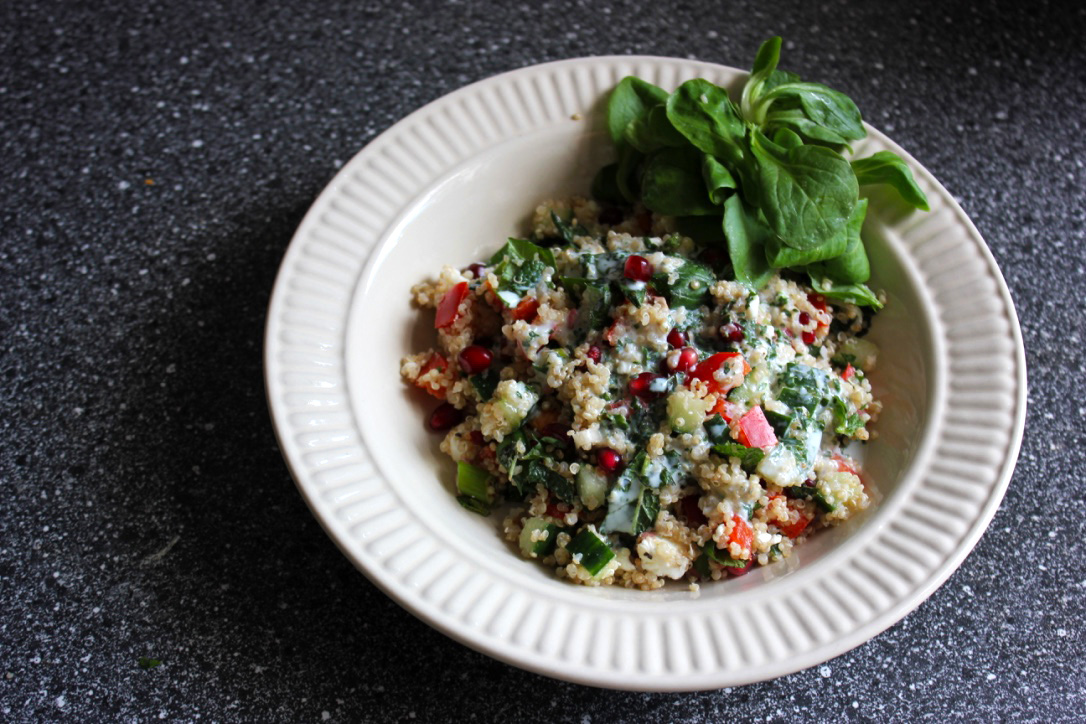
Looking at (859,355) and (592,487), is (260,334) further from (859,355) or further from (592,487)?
(859,355)

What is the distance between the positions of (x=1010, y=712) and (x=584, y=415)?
1.20 meters

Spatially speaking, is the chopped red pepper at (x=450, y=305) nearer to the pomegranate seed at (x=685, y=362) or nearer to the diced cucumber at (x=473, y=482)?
the diced cucumber at (x=473, y=482)

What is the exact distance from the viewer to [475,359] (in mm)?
2062

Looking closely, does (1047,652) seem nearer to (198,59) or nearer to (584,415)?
(584,415)

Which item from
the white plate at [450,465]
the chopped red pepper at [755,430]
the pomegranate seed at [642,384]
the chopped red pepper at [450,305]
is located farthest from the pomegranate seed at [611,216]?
the chopped red pepper at [755,430]

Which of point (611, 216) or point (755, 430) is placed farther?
point (611, 216)

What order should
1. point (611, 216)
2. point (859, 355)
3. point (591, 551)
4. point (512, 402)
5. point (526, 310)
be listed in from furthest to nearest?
point (611, 216) < point (859, 355) < point (526, 310) < point (512, 402) < point (591, 551)

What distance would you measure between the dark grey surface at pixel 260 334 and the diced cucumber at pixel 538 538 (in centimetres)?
32

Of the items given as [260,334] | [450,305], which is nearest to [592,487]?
[450,305]

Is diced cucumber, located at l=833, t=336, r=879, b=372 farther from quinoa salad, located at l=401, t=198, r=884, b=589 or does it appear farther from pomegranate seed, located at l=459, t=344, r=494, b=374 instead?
pomegranate seed, located at l=459, t=344, r=494, b=374

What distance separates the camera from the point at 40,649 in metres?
2.05

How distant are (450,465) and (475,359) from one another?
252 mm

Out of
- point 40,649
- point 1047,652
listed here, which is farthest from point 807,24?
point 40,649

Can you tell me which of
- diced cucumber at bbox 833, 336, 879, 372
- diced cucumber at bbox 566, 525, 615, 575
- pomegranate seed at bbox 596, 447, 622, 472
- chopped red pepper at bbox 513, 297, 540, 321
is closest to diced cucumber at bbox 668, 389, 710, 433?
pomegranate seed at bbox 596, 447, 622, 472
